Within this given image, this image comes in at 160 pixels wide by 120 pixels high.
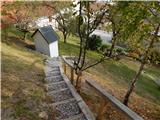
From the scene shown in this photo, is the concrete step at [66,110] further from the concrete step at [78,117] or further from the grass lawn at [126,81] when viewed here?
the grass lawn at [126,81]

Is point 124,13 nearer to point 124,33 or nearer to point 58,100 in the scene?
point 124,33

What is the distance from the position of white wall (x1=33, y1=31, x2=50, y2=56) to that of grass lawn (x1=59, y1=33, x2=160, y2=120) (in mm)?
1998

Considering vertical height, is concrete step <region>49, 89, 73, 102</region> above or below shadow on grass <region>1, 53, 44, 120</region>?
below

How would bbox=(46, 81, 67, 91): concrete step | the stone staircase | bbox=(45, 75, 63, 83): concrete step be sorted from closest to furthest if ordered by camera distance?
the stone staircase, bbox=(46, 81, 67, 91): concrete step, bbox=(45, 75, 63, 83): concrete step

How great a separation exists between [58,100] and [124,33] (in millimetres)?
4133

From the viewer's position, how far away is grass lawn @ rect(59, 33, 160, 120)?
45.2 feet

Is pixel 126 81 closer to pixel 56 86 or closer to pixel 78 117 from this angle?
pixel 56 86

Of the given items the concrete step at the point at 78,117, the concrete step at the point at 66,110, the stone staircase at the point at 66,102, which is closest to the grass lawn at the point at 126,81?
the stone staircase at the point at 66,102

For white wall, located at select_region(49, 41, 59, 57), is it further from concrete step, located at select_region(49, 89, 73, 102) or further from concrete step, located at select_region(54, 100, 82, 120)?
concrete step, located at select_region(54, 100, 82, 120)

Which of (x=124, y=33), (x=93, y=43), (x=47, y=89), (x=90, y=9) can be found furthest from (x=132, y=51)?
(x=93, y=43)

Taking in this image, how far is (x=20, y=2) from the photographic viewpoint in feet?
92.1

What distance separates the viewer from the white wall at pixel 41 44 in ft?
92.3

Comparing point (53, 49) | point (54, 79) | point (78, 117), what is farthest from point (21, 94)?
point (53, 49)

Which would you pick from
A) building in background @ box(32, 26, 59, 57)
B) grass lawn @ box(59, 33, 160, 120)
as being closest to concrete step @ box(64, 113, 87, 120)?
grass lawn @ box(59, 33, 160, 120)
